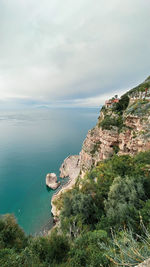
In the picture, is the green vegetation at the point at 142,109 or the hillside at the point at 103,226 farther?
the green vegetation at the point at 142,109

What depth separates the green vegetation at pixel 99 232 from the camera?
3.17 m

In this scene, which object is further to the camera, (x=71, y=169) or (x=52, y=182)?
(x=71, y=169)

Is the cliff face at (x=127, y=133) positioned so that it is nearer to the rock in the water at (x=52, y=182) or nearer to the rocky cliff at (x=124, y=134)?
the rocky cliff at (x=124, y=134)

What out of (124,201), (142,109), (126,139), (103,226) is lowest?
(103,226)

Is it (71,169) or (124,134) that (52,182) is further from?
(124,134)

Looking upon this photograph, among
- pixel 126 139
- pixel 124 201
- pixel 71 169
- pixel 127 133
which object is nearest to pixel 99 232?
pixel 124 201

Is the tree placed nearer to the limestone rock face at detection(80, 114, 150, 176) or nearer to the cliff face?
the limestone rock face at detection(80, 114, 150, 176)

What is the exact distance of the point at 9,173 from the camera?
3647 cm

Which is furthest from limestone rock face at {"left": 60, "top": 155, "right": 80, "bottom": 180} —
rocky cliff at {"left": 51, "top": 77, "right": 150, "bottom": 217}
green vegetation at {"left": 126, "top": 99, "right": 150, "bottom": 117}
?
green vegetation at {"left": 126, "top": 99, "right": 150, "bottom": 117}

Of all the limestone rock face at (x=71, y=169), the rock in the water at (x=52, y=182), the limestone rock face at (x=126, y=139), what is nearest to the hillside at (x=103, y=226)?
the limestone rock face at (x=126, y=139)

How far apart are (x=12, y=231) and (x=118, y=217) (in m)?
6.24

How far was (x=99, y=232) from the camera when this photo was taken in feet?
17.7

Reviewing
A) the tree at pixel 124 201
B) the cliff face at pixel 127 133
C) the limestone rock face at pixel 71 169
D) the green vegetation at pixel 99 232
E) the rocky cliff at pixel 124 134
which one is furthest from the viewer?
the limestone rock face at pixel 71 169

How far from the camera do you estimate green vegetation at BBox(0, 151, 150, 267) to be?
3.17 m
